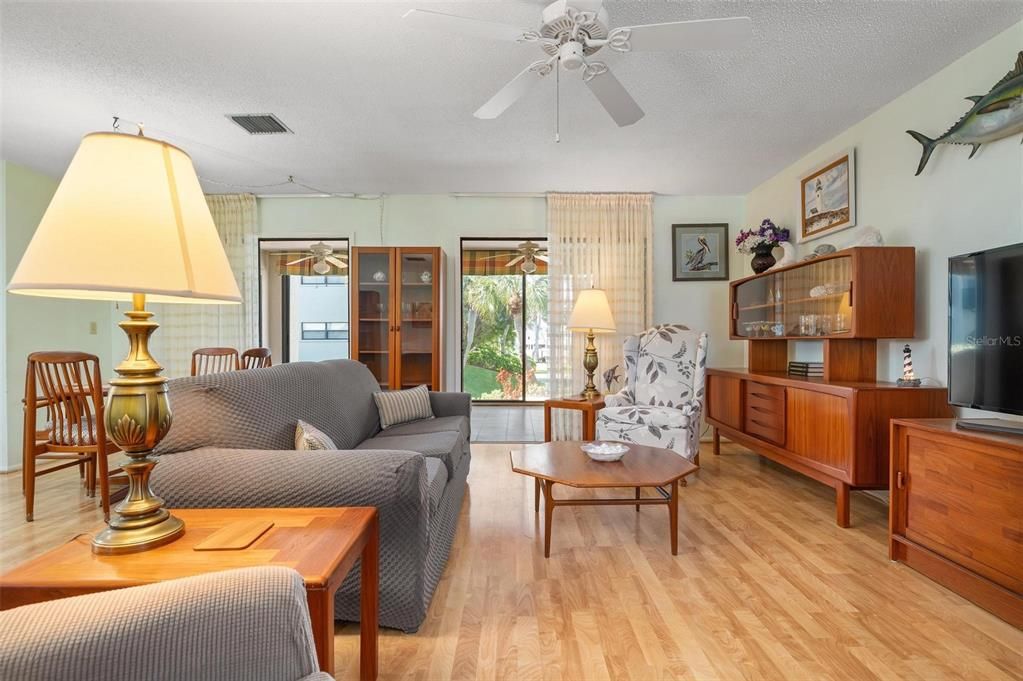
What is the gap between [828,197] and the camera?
357cm

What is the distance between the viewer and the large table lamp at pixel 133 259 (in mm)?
918

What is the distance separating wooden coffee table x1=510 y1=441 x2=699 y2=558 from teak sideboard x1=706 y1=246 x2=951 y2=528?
94 centimetres

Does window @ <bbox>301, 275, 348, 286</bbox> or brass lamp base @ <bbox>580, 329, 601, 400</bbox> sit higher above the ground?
window @ <bbox>301, 275, 348, 286</bbox>

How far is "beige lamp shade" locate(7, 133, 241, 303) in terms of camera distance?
2.99ft

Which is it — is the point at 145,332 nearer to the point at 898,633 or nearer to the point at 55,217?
the point at 55,217

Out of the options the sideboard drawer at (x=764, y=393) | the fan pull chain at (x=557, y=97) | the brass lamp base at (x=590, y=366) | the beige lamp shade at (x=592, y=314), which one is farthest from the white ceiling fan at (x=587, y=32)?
the brass lamp base at (x=590, y=366)

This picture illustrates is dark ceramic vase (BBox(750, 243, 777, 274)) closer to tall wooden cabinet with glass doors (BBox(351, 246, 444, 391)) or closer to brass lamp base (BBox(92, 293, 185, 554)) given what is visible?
tall wooden cabinet with glass doors (BBox(351, 246, 444, 391))

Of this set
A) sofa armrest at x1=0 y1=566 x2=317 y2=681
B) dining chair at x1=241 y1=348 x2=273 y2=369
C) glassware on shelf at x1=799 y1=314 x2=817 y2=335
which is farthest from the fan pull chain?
dining chair at x1=241 y1=348 x2=273 y2=369

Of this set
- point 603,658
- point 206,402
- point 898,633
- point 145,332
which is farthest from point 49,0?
point 898,633

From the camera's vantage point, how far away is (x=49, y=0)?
2074mm

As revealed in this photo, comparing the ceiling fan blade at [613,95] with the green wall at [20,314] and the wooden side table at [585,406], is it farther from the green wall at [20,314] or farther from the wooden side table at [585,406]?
the green wall at [20,314]

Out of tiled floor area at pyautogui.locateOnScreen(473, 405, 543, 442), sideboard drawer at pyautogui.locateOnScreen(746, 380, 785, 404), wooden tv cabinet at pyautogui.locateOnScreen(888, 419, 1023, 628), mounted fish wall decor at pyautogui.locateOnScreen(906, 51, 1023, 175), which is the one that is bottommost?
tiled floor area at pyautogui.locateOnScreen(473, 405, 543, 442)

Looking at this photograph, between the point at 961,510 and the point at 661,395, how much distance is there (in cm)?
210

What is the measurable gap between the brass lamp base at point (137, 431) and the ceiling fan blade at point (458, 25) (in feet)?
4.28
